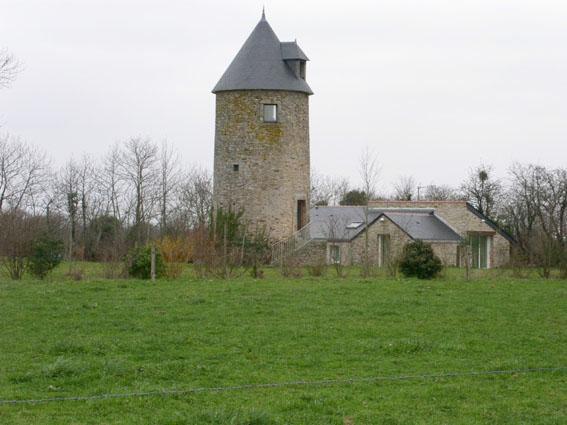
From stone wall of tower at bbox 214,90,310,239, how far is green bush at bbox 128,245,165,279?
15.6 meters

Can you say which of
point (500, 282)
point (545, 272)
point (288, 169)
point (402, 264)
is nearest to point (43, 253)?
point (402, 264)

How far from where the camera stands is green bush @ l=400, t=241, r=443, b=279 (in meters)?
29.7

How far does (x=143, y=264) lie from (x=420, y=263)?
25.3 ft

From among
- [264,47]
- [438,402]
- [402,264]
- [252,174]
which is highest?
[264,47]

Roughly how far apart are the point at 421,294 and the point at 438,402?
1049cm

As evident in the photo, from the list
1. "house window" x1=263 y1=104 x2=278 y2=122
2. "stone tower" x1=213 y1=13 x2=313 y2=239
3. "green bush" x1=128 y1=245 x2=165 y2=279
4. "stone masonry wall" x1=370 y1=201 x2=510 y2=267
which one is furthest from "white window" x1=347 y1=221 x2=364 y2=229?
"green bush" x1=128 y1=245 x2=165 y2=279

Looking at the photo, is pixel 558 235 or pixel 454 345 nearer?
pixel 454 345

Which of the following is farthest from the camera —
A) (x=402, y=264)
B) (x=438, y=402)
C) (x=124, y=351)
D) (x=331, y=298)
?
(x=402, y=264)

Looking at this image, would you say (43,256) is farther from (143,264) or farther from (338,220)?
(338,220)

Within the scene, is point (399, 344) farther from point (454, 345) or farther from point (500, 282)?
point (500, 282)

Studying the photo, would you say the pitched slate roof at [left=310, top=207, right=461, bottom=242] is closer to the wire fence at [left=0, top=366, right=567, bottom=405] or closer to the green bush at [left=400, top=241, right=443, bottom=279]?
the green bush at [left=400, top=241, right=443, bottom=279]

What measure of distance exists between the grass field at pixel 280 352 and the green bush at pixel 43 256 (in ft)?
18.2

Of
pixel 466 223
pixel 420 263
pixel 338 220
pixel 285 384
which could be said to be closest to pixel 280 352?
pixel 285 384

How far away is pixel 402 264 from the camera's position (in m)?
30.0
